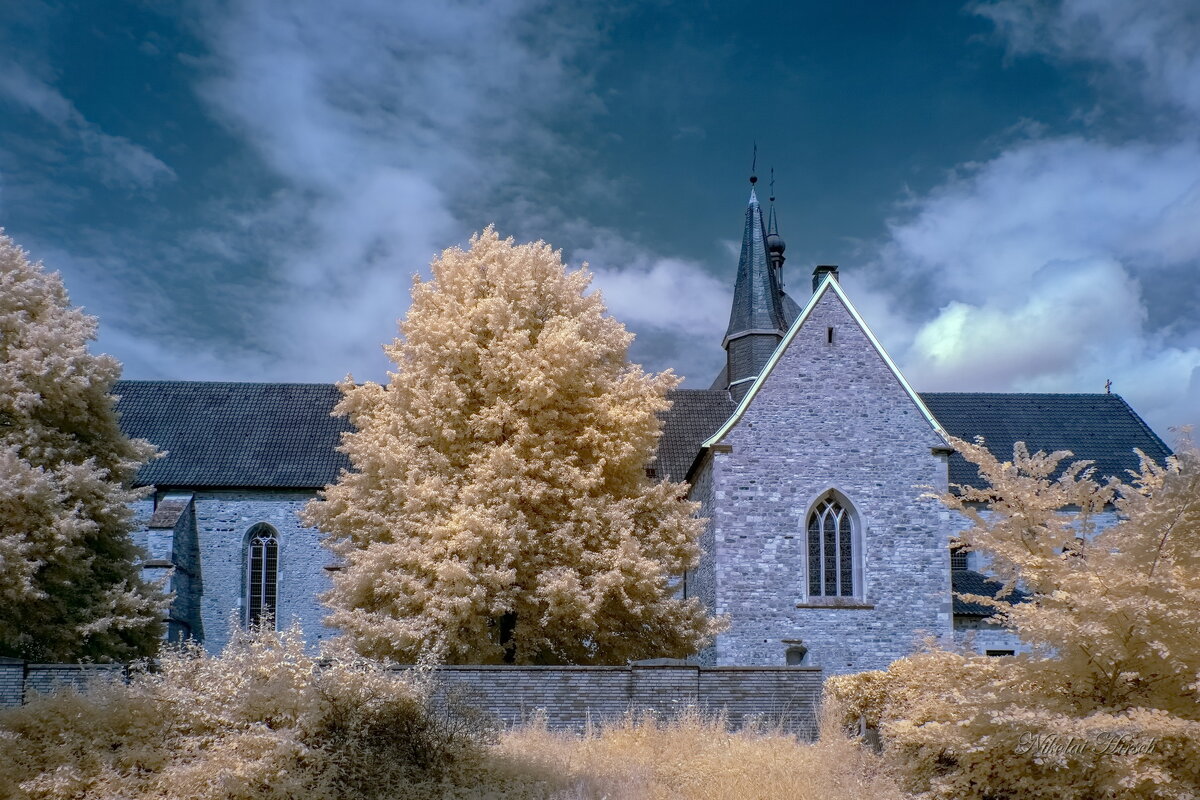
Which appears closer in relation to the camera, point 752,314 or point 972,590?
point 972,590

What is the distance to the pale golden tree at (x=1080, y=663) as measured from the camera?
24.9ft

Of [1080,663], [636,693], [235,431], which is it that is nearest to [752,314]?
[235,431]

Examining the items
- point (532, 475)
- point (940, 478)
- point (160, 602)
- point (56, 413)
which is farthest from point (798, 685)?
point (56, 413)

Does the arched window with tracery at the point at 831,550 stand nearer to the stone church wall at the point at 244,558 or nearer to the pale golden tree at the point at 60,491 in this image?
the stone church wall at the point at 244,558

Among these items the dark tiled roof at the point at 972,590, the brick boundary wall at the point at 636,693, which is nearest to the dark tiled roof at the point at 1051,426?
the dark tiled roof at the point at 972,590

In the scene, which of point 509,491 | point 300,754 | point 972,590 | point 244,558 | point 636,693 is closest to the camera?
point 300,754

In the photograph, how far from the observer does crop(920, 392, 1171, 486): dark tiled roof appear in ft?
85.4

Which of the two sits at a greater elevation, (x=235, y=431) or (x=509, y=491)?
(x=235, y=431)

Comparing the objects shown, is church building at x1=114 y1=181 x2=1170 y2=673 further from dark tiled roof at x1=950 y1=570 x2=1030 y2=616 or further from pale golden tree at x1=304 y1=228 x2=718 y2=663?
pale golden tree at x1=304 y1=228 x2=718 y2=663

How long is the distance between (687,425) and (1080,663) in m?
19.5

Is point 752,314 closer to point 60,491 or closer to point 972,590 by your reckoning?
point 972,590

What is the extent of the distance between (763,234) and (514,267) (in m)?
16.2

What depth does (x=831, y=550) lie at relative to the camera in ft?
68.1

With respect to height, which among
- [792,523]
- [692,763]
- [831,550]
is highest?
[792,523]
